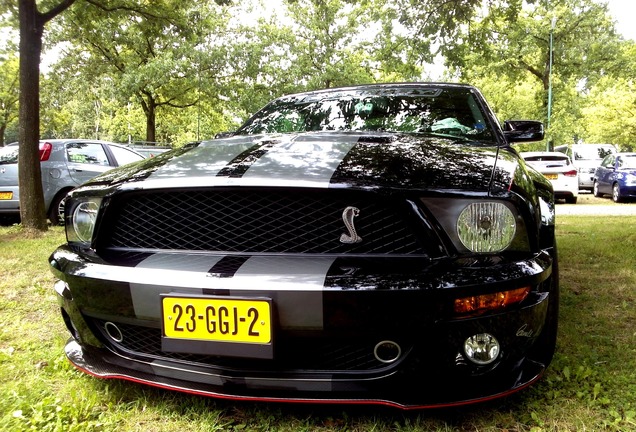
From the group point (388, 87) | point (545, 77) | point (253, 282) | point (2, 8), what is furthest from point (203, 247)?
point (545, 77)

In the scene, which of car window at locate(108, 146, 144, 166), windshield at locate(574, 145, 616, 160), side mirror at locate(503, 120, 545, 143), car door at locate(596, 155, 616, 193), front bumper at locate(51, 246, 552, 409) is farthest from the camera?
windshield at locate(574, 145, 616, 160)

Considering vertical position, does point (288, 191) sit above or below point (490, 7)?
below

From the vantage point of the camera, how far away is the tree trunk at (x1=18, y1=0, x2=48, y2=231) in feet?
19.4

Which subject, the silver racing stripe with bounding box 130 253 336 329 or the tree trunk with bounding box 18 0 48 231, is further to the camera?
the tree trunk with bounding box 18 0 48 231

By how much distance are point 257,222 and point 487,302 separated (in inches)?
30.7

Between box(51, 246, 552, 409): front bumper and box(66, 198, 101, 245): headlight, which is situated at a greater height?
box(66, 198, 101, 245): headlight

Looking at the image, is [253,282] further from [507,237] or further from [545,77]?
[545,77]

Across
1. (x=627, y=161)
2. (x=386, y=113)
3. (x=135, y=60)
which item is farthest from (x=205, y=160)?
(x=135, y=60)

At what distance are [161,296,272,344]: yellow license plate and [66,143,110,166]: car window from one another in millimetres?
6393

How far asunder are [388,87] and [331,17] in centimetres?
1774

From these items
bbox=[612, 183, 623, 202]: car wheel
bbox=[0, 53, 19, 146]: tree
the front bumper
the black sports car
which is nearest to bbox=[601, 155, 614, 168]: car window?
bbox=[612, 183, 623, 202]: car wheel

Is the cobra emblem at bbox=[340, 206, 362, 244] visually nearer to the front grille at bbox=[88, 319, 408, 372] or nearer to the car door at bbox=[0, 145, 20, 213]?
the front grille at bbox=[88, 319, 408, 372]

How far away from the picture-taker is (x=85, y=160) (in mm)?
7047

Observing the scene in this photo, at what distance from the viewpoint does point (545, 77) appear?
20000mm
